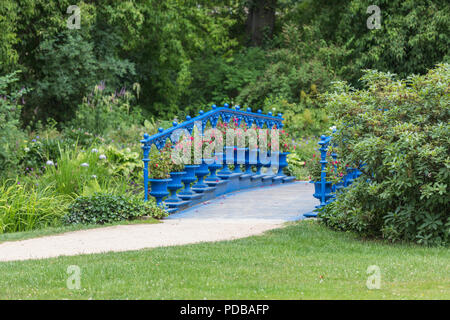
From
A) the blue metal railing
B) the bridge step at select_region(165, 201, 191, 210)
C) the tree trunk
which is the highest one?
the tree trunk

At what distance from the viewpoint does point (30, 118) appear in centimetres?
1920

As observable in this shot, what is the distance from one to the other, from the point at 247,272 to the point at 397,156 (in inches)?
106

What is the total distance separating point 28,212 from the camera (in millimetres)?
10125

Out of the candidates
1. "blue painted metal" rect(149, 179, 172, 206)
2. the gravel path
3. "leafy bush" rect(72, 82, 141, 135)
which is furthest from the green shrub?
"leafy bush" rect(72, 82, 141, 135)

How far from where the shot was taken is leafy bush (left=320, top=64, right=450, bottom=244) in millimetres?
7777

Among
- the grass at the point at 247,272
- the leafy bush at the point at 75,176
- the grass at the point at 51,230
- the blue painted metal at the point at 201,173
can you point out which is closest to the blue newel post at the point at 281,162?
the blue painted metal at the point at 201,173

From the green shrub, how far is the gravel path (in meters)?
1.24

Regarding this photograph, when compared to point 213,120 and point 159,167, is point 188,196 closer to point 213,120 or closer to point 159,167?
point 159,167

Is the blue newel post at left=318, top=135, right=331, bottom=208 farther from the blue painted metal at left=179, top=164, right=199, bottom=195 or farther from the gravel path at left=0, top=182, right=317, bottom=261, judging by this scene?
the blue painted metal at left=179, top=164, right=199, bottom=195

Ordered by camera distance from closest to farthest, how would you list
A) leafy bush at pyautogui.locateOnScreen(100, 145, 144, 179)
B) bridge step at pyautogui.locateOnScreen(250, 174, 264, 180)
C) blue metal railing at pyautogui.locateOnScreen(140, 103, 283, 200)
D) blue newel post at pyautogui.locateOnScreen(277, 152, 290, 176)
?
blue metal railing at pyautogui.locateOnScreen(140, 103, 283, 200), leafy bush at pyautogui.locateOnScreen(100, 145, 144, 179), bridge step at pyautogui.locateOnScreen(250, 174, 264, 180), blue newel post at pyautogui.locateOnScreen(277, 152, 290, 176)

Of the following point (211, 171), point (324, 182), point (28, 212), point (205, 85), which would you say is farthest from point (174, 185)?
point (205, 85)
